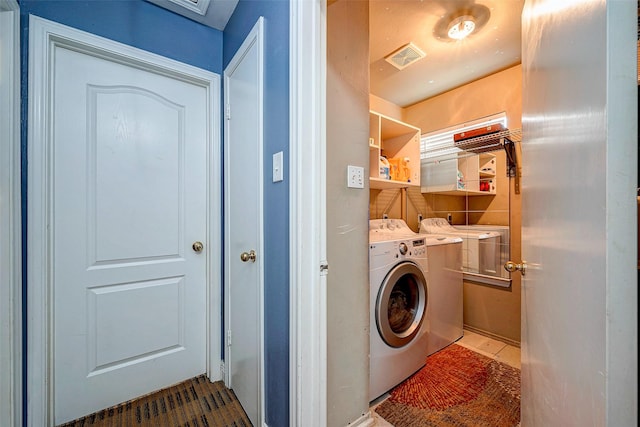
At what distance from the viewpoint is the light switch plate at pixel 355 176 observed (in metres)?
1.27

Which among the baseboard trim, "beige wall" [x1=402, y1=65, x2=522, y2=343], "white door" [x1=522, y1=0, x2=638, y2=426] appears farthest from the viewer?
"beige wall" [x1=402, y1=65, x2=522, y2=343]

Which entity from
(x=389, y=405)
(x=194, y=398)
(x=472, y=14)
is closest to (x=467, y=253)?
(x=389, y=405)

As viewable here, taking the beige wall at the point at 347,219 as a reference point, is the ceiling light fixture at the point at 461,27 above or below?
above

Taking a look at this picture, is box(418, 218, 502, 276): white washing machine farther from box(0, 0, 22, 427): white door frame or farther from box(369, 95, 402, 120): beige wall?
box(0, 0, 22, 427): white door frame

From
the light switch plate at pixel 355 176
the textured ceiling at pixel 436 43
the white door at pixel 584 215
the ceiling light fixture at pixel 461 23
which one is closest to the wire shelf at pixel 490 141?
the textured ceiling at pixel 436 43

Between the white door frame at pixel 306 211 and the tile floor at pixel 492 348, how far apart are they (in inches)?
70.2

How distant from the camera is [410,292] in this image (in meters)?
1.84

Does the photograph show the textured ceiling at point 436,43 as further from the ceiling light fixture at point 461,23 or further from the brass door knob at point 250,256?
the brass door knob at point 250,256

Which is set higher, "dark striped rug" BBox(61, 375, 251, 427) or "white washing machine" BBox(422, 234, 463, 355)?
"white washing machine" BBox(422, 234, 463, 355)

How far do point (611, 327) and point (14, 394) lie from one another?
2.04 metres

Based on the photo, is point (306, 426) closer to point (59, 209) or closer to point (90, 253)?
point (90, 253)

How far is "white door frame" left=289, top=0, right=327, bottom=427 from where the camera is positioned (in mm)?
954

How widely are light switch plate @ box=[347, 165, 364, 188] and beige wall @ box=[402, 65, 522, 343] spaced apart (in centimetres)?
177

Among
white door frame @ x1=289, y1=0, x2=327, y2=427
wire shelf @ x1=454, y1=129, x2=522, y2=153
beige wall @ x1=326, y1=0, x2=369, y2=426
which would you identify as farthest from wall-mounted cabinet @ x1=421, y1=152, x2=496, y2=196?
white door frame @ x1=289, y1=0, x2=327, y2=427
